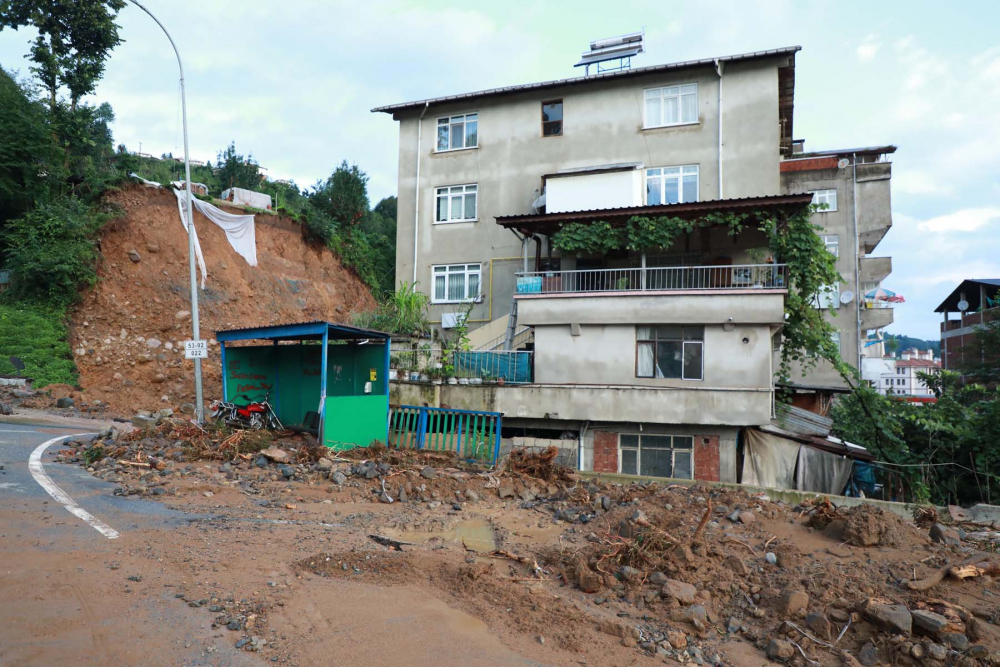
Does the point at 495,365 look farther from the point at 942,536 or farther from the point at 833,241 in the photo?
the point at 833,241

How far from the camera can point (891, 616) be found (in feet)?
17.5

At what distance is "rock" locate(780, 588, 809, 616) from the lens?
18.8 feet

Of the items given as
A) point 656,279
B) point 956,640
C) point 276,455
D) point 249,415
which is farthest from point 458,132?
point 956,640

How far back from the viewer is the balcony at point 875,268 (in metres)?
26.1

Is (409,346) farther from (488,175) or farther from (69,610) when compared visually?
(69,610)

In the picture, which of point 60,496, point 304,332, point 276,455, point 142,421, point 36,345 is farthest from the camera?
point 36,345

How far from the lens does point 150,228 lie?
74.8 feet

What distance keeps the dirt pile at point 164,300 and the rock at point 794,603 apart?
59.6 feet

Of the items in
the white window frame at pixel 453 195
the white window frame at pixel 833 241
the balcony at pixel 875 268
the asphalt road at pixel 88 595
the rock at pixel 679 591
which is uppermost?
the white window frame at pixel 453 195

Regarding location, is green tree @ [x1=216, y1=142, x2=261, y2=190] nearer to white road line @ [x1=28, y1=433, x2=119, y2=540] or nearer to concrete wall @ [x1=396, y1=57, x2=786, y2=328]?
concrete wall @ [x1=396, y1=57, x2=786, y2=328]

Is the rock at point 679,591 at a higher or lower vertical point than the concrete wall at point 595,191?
lower

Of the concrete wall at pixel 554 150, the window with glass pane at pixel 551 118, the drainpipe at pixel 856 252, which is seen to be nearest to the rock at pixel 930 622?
the concrete wall at pixel 554 150

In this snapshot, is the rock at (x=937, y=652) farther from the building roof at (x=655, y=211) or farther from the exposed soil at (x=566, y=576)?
the building roof at (x=655, y=211)

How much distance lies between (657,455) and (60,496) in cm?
1378
